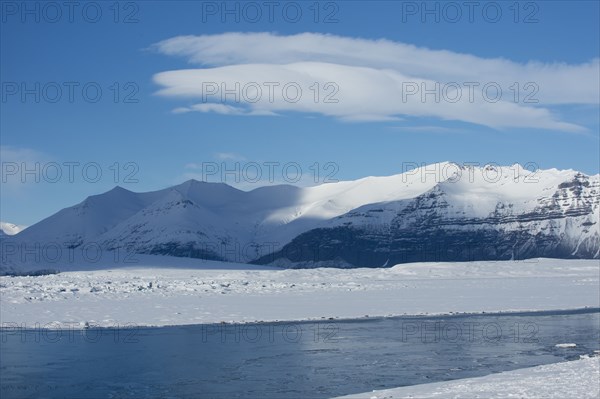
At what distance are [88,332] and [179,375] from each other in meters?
9.48

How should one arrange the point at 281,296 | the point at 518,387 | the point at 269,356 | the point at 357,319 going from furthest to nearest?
the point at 281,296
the point at 357,319
the point at 269,356
the point at 518,387

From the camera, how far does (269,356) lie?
23625mm

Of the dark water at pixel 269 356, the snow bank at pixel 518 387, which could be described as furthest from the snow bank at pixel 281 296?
the snow bank at pixel 518 387

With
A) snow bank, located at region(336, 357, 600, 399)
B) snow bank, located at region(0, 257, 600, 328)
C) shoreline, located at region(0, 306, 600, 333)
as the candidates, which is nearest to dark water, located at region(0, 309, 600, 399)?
shoreline, located at region(0, 306, 600, 333)

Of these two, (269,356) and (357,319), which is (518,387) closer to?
(269,356)

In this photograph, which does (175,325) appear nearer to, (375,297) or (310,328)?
(310,328)

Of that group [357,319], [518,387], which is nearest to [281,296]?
[357,319]

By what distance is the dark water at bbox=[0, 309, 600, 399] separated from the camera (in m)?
18.7

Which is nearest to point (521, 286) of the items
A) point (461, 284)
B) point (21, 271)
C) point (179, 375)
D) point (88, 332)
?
point (461, 284)

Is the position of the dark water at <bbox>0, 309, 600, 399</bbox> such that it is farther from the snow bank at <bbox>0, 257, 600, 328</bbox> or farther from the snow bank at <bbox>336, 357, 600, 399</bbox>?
the snow bank at <bbox>0, 257, 600, 328</bbox>

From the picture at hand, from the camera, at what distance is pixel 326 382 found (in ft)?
63.4

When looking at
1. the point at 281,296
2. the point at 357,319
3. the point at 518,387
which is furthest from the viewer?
the point at 281,296

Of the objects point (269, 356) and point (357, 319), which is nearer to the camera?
point (269, 356)

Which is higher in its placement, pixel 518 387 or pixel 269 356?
pixel 518 387
